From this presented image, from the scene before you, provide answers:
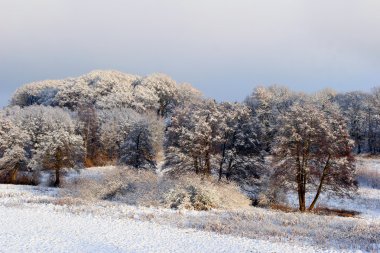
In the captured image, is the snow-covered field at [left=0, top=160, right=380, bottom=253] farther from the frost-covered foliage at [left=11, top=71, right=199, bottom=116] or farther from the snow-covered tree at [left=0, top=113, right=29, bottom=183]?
the frost-covered foliage at [left=11, top=71, right=199, bottom=116]

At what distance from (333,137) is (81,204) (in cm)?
2109

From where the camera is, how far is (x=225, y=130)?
150ft

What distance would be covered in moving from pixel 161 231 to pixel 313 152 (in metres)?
21.0

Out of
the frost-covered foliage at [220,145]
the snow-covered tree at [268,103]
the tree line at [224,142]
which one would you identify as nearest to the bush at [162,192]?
the tree line at [224,142]

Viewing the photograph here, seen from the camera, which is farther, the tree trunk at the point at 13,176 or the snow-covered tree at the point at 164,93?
the snow-covered tree at the point at 164,93

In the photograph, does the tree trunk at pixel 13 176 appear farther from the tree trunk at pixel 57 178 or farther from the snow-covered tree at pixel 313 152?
the snow-covered tree at pixel 313 152

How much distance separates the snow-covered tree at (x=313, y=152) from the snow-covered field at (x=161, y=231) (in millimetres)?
10235

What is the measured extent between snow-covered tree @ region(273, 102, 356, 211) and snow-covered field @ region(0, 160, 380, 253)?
10235 millimetres

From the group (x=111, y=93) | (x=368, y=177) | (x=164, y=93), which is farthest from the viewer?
(x=164, y=93)

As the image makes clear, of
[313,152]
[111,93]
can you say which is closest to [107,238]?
[313,152]

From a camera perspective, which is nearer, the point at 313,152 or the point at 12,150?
the point at 313,152

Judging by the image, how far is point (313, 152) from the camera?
3706cm

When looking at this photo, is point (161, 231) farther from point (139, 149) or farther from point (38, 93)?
point (38, 93)

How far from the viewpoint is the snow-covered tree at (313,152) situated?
36281mm
